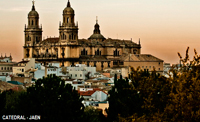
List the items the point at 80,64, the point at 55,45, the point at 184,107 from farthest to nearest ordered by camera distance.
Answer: the point at 55,45, the point at 80,64, the point at 184,107

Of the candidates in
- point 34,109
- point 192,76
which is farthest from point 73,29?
point 192,76

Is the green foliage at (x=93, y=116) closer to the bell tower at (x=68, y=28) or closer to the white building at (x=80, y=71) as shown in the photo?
the white building at (x=80, y=71)

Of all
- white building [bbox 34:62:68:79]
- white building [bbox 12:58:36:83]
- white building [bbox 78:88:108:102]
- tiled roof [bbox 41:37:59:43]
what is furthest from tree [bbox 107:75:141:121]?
tiled roof [bbox 41:37:59:43]

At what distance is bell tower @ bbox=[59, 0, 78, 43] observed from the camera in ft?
362

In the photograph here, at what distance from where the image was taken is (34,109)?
4103 centimetres

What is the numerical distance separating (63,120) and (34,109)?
2.63 m

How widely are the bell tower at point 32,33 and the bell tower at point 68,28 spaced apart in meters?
4.84

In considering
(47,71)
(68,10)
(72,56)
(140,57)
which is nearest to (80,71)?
(47,71)

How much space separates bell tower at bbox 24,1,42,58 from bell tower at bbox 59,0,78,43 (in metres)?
4.84

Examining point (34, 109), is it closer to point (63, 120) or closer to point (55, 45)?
point (63, 120)

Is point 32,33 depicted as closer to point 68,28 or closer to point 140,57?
point 68,28

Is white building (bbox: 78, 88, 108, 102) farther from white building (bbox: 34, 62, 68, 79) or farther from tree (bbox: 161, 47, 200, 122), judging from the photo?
tree (bbox: 161, 47, 200, 122)

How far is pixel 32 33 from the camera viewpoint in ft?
374

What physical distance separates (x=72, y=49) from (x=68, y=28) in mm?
3453
